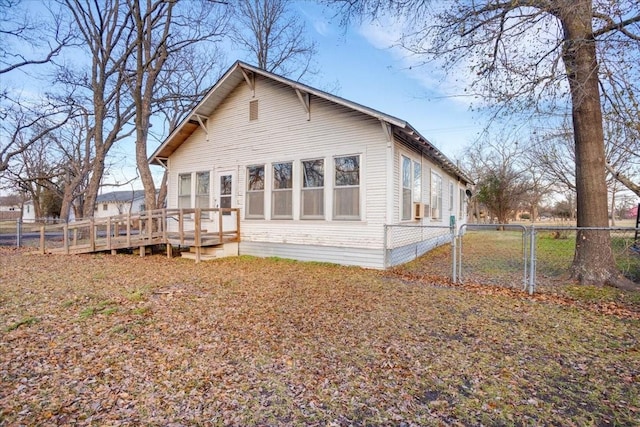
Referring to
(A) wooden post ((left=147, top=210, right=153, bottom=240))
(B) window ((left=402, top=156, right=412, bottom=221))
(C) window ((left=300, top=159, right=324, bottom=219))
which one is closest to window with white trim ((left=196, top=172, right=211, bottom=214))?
(A) wooden post ((left=147, top=210, right=153, bottom=240))

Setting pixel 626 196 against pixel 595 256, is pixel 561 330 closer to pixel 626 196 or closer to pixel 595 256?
pixel 595 256

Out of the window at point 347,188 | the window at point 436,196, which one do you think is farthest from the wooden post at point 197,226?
the window at point 436,196

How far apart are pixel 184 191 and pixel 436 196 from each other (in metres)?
9.39

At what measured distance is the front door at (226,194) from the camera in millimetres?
10766

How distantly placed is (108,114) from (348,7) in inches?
708

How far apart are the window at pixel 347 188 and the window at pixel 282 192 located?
150 cm

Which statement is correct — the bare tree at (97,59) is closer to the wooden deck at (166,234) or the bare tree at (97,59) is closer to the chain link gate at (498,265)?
the wooden deck at (166,234)

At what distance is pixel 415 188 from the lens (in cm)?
1015

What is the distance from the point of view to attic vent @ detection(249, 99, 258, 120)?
33.6ft


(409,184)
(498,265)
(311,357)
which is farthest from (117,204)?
(311,357)

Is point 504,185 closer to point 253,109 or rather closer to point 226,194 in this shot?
point 253,109

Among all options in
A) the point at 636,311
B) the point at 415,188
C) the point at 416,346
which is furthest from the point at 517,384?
the point at 415,188

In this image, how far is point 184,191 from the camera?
1220 centimetres

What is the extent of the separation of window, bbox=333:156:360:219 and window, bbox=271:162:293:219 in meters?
1.50
